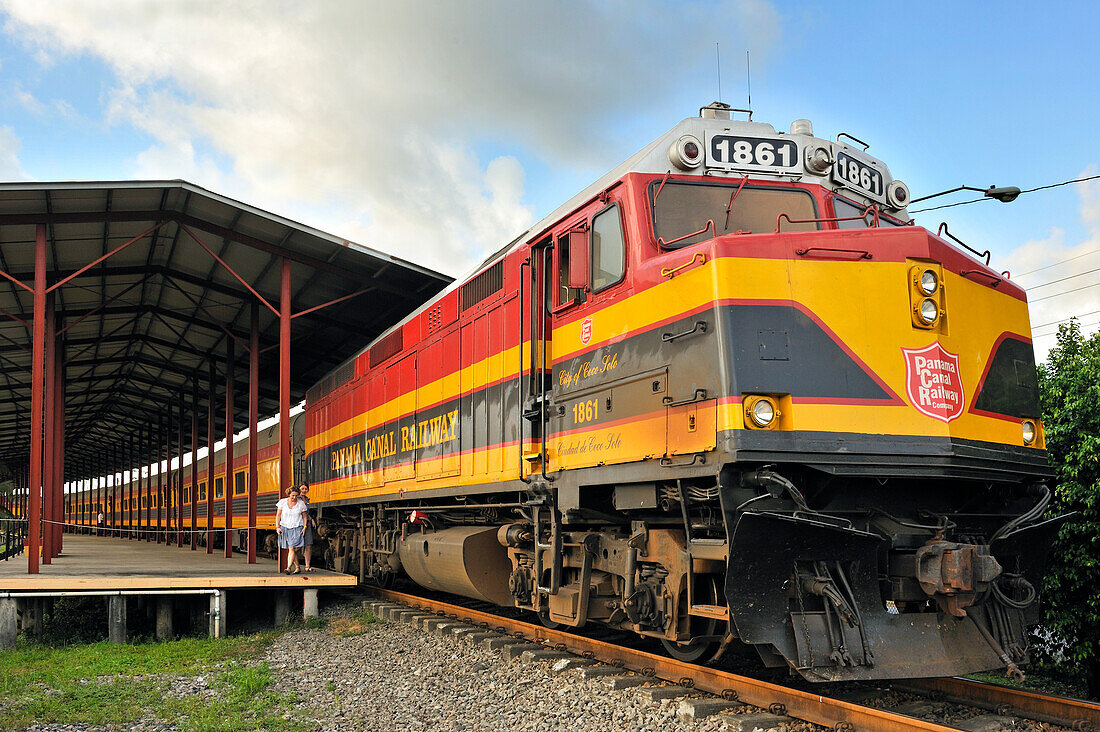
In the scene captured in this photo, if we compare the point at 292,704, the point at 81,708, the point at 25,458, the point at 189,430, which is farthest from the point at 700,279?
the point at 25,458

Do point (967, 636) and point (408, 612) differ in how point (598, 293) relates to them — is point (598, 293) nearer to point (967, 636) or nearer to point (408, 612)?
point (967, 636)

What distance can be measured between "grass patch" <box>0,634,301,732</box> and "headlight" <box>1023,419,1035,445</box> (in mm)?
5578

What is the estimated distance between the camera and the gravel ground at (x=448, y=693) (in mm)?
6023

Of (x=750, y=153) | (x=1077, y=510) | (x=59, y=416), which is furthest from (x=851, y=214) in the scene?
(x=59, y=416)

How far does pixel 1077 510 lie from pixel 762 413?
15.7ft

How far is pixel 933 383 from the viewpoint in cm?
563

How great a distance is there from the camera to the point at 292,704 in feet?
23.3

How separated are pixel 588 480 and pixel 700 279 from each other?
1892 millimetres

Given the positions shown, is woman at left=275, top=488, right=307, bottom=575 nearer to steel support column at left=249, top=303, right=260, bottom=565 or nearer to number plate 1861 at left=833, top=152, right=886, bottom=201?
steel support column at left=249, top=303, right=260, bottom=565

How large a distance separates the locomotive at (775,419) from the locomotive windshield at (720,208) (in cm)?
2

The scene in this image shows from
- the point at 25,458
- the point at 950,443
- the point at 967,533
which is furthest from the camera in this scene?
the point at 25,458

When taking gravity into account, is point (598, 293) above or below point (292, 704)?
above

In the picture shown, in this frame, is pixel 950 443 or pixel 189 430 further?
pixel 189 430

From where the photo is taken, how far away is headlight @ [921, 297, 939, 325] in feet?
18.8
